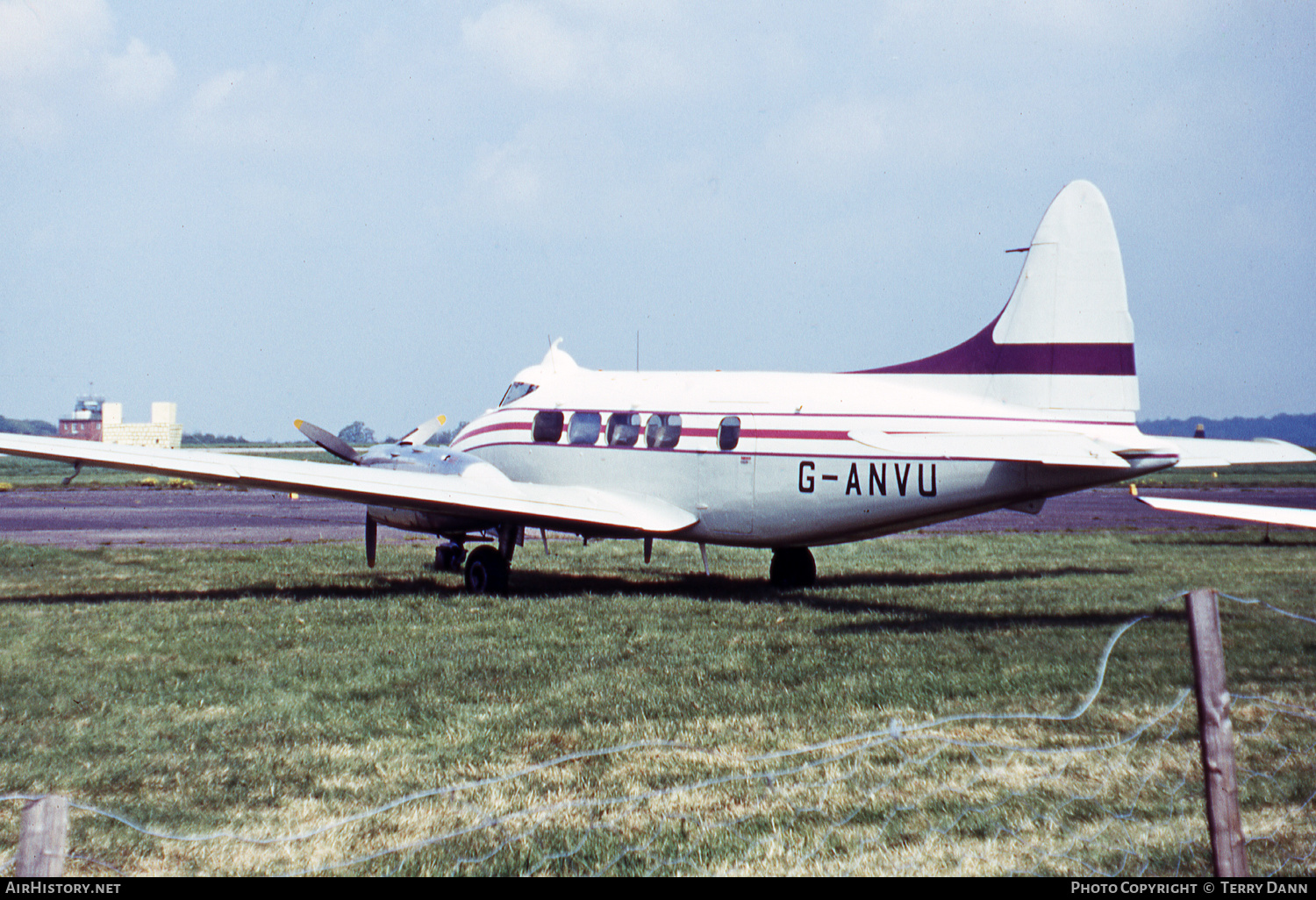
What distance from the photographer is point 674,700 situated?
949 cm

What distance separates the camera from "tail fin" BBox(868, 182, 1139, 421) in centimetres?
1383

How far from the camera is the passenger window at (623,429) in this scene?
671 inches

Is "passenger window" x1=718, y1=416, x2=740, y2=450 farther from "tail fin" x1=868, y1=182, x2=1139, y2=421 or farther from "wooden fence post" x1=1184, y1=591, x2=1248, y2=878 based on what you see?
"wooden fence post" x1=1184, y1=591, x2=1248, y2=878

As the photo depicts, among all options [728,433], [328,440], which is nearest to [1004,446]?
[728,433]

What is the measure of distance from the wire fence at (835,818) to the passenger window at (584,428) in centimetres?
986

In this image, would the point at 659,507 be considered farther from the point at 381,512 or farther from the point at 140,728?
the point at 140,728

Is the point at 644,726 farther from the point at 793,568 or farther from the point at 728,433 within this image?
the point at 793,568

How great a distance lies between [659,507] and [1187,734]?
933cm

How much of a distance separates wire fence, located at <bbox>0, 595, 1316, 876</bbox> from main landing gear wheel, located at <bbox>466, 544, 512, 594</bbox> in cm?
900

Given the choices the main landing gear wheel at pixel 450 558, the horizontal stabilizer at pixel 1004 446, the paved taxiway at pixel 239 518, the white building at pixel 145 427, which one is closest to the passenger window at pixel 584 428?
the main landing gear wheel at pixel 450 558

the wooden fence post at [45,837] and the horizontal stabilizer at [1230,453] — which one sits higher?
the horizontal stabilizer at [1230,453]

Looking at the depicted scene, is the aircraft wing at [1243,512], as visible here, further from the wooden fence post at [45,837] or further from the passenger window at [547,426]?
the passenger window at [547,426]

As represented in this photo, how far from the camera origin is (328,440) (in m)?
21.5

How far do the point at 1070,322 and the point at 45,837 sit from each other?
13.2 metres
